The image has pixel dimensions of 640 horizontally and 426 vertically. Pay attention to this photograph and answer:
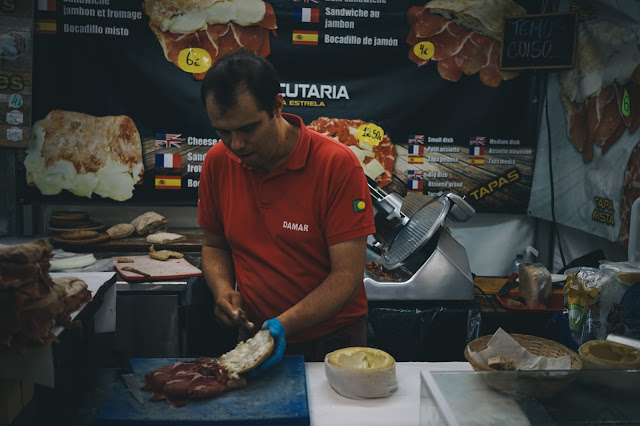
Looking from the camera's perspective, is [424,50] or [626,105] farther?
[424,50]

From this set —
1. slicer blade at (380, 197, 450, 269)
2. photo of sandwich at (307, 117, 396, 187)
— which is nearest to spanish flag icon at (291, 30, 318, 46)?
photo of sandwich at (307, 117, 396, 187)

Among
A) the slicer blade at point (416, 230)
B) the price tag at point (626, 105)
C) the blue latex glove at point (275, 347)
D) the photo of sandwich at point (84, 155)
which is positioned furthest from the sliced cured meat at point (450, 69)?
the blue latex glove at point (275, 347)

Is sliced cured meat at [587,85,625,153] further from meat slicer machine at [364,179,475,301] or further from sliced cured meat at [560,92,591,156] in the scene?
meat slicer machine at [364,179,475,301]

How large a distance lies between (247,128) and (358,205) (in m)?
0.49

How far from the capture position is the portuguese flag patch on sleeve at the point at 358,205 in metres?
1.89

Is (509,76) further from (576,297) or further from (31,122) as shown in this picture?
(31,122)

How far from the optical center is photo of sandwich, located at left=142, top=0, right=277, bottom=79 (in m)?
3.63

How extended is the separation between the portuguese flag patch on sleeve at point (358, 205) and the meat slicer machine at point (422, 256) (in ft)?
3.03

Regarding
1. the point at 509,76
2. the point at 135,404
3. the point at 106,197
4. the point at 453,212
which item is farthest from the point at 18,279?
the point at 509,76

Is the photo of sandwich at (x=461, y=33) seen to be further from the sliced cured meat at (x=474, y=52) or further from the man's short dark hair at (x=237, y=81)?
the man's short dark hair at (x=237, y=81)

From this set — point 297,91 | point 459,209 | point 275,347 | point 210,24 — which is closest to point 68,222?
point 210,24

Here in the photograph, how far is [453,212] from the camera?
115 inches

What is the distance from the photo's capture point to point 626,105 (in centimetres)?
296

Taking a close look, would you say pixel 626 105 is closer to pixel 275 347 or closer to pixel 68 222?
pixel 275 347
